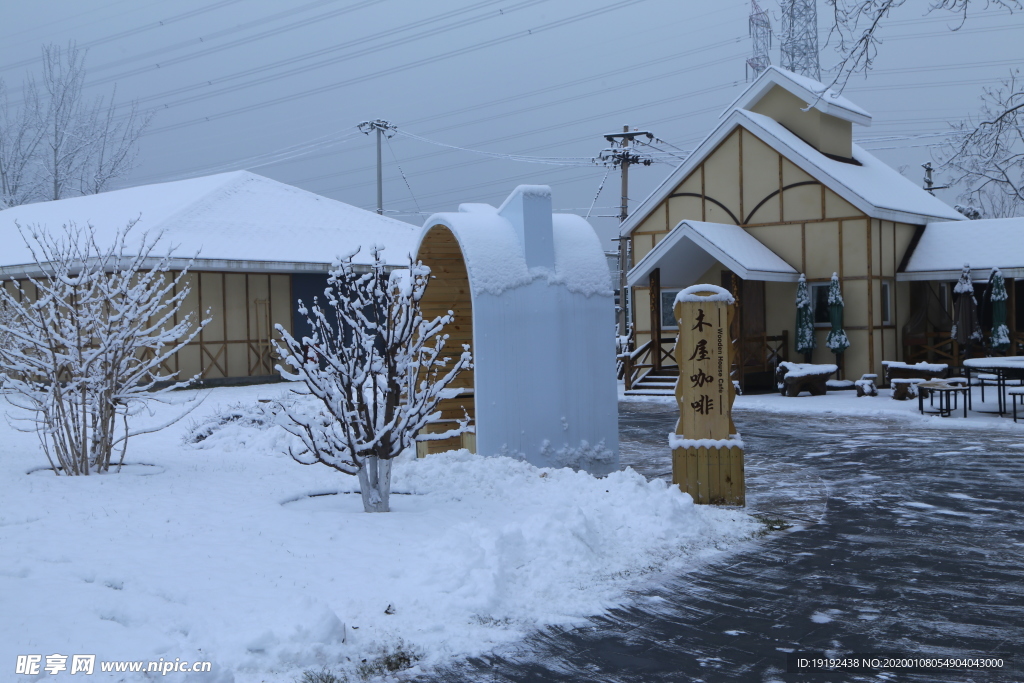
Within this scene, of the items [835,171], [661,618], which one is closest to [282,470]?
[661,618]

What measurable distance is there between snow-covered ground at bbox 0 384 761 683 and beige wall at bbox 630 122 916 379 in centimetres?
1466

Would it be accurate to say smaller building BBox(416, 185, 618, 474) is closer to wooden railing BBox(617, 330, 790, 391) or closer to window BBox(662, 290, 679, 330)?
wooden railing BBox(617, 330, 790, 391)

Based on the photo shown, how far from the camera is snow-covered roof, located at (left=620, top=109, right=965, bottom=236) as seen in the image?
21.6 meters

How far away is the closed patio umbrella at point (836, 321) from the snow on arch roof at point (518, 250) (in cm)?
1204

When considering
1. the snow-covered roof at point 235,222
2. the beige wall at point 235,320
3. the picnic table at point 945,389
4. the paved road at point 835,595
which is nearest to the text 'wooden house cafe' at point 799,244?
the picnic table at point 945,389

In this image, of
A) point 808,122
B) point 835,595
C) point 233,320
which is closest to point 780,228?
point 808,122

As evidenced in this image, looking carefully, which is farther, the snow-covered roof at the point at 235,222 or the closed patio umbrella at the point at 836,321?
the snow-covered roof at the point at 235,222

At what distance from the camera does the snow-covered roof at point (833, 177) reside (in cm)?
2159

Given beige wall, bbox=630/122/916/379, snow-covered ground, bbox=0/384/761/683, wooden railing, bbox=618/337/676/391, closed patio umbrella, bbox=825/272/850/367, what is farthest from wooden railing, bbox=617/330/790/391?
snow-covered ground, bbox=0/384/761/683

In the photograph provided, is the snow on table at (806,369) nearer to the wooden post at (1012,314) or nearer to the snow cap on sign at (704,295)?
the wooden post at (1012,314)

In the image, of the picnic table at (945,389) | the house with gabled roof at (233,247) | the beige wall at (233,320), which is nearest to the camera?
the picnic table at (945,389)

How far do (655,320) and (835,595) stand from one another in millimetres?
16851

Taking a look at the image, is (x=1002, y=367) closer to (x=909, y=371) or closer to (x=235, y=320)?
(x=909, y=371)

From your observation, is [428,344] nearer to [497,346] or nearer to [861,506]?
[497,346]
